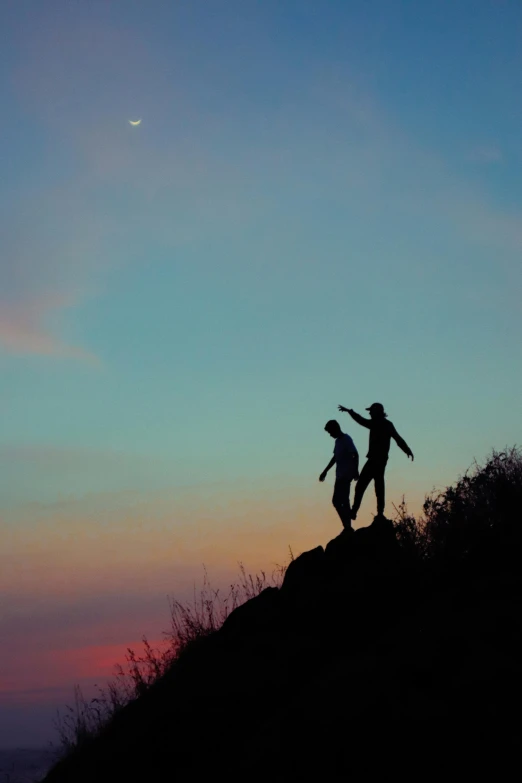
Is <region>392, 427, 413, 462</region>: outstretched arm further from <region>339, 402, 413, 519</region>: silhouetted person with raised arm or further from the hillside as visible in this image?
the hillside

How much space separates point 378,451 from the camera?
560 inches

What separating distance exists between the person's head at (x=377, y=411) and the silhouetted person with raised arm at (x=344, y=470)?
0.81 meters

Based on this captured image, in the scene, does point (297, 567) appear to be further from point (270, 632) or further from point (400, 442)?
point (400, 442)

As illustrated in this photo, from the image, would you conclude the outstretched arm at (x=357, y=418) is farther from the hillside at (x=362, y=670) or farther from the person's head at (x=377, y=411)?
the hillside at (x=362, y=670)

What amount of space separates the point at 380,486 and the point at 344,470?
83 centimetres

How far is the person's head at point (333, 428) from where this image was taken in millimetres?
15055

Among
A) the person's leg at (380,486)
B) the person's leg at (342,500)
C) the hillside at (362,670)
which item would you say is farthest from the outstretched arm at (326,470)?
the hillside at (362,670)

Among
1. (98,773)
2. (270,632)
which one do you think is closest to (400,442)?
(270,632)

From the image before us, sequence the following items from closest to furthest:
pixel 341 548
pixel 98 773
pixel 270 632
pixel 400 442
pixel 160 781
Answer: pixel 160 781 → pixel 98 773 → pixel 270 632 → pixel 341 548 → pixel 400 442

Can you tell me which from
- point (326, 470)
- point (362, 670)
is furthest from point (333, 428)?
point (362, 670)

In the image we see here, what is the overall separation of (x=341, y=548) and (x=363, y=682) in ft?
15.2

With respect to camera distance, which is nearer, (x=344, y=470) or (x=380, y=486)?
(x=380, y=486)

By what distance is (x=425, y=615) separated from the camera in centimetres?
1023

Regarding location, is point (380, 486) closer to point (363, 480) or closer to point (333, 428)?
point (363, 480)
